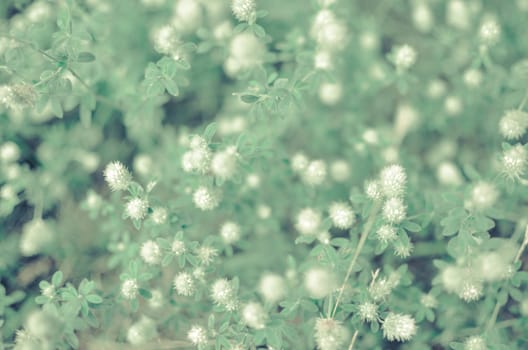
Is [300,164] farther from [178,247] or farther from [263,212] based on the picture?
[178,247]

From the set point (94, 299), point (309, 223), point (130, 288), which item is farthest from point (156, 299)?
point (309, 223)

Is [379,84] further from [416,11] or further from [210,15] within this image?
[210,15]

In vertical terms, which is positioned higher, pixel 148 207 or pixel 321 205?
pixel 148 207

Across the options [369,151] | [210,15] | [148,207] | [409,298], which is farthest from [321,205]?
[210,15]

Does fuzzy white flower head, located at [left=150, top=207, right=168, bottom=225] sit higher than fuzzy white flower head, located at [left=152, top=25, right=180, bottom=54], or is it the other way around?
fuzzy white flower head, located at [left=152, top=25, right=180, bottom=54]

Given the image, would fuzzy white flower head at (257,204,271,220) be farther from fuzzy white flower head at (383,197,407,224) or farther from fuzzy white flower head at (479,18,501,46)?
fuzzy white flower head at (479,18,501,46)

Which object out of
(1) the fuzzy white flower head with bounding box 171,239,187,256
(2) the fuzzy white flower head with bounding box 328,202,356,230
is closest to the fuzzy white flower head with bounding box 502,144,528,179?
(2) the fuzzy white flower head with bounding box 328,202,356,230
